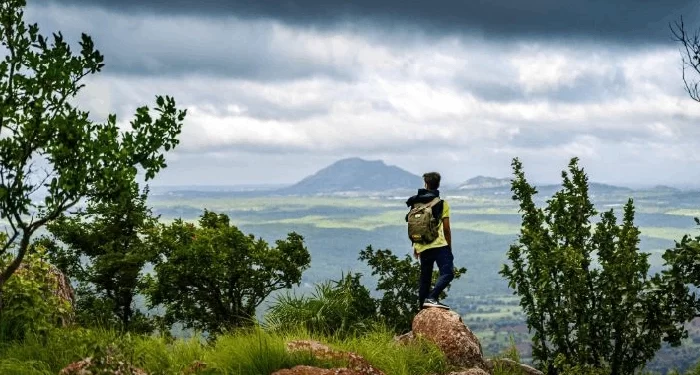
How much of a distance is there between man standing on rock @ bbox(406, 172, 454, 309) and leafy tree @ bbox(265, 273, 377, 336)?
2444 mm

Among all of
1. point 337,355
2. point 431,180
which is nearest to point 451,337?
point 431,180

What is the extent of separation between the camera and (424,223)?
1391cm

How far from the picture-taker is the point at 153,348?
11.1 m

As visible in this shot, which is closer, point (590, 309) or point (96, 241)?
point (590, 309)

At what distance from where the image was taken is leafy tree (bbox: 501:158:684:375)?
14.2 meters

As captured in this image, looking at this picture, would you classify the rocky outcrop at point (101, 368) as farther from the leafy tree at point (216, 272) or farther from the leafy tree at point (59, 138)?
the leafy tree at point (216, 272)

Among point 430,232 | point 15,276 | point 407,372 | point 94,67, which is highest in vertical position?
point 94,67

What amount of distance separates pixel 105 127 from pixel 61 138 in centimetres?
64

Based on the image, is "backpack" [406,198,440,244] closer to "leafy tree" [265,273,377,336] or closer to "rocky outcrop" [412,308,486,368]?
"rocky outcrop" [412,308,486,368]

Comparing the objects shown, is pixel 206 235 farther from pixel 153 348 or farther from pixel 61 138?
pixel 61 138

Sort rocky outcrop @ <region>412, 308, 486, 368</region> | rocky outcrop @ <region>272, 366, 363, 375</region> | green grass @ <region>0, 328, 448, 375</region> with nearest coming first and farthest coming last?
rocky outcrop @ <region>272, 366, 363, 375</region>
green grass @ <region>0, 328, 448, 375</region>
rocky outcrop @ <region>412, 308, 486, 368</region>

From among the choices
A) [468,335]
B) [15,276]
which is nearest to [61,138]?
[15,276]

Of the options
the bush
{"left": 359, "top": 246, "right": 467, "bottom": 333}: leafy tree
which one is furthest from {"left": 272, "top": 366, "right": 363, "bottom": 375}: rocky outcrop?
{"left": 359, "top": 246, "right": 467, "bottom": 333}: leafy tree

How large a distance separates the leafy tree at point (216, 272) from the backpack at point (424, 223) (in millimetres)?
11305
